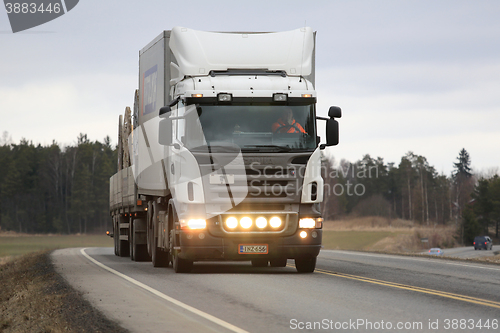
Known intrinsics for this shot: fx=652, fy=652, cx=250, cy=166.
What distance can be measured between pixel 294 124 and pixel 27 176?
11878 cm

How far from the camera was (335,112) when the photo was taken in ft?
43.7

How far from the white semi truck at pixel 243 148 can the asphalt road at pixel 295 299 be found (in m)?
0.74

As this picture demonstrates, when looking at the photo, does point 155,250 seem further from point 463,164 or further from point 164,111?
point 463,164

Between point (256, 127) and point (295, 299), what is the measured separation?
14.4 feet

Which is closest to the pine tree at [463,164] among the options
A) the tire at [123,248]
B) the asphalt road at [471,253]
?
the asphalt road at [471,253]

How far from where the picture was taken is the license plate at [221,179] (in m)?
12.9

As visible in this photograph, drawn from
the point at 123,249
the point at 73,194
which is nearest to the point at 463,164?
the point at 73,194

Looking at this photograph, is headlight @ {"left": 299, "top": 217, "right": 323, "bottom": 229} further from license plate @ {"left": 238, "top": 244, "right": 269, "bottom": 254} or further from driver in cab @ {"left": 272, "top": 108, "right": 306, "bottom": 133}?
driver in cab @ {"left": 272, "top": 108, "right": 306, "bottom": 133}

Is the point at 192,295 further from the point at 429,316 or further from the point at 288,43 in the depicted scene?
the point at 288,43

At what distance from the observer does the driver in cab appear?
13250mm

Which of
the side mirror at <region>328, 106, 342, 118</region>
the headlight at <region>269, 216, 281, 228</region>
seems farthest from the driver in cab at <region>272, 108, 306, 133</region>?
the headlight at <region>269, 216, 281, 228</region>

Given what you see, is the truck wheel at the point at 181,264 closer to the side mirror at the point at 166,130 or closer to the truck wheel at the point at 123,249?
the side mirror at the point at 166,130

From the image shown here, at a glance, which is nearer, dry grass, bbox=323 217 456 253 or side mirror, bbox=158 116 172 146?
side mirror, bbox=158 116 172 146

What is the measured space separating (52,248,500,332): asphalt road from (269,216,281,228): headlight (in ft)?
3.52
